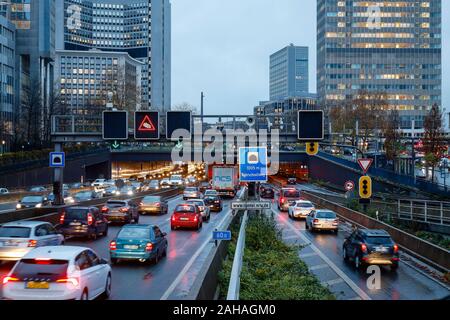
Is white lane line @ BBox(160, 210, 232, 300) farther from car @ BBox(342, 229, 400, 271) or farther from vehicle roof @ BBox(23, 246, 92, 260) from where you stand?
car @ BBox(342, 229, 400, 271)

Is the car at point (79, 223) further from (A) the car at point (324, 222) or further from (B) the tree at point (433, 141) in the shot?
(B) the tree at point (433, 141)

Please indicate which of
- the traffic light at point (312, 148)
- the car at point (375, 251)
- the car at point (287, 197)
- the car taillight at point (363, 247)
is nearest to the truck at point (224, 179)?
the car at point (287, 197)

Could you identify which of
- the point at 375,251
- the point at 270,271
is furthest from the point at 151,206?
the point at 270,271

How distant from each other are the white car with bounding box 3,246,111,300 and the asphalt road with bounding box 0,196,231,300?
196 centimetres

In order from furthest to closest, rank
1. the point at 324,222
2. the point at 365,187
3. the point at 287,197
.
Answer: the point at 287,197 → the point at 324,222 → the point at 365,187

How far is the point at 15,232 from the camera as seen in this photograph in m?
20.1

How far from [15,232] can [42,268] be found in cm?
795

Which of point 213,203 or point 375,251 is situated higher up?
point 375,251

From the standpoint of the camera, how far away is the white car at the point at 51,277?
41.0 ft

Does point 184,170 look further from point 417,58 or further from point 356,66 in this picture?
point 417,58

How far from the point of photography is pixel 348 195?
47.1m

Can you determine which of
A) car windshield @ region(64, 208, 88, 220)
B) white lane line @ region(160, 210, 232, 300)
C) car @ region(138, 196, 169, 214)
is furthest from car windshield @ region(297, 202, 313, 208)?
car windshield @ region(64, 208, 88, 220)

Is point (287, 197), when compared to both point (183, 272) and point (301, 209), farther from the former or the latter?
point (183, 272)

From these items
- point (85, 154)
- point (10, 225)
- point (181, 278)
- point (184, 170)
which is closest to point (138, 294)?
point (181, 278)
